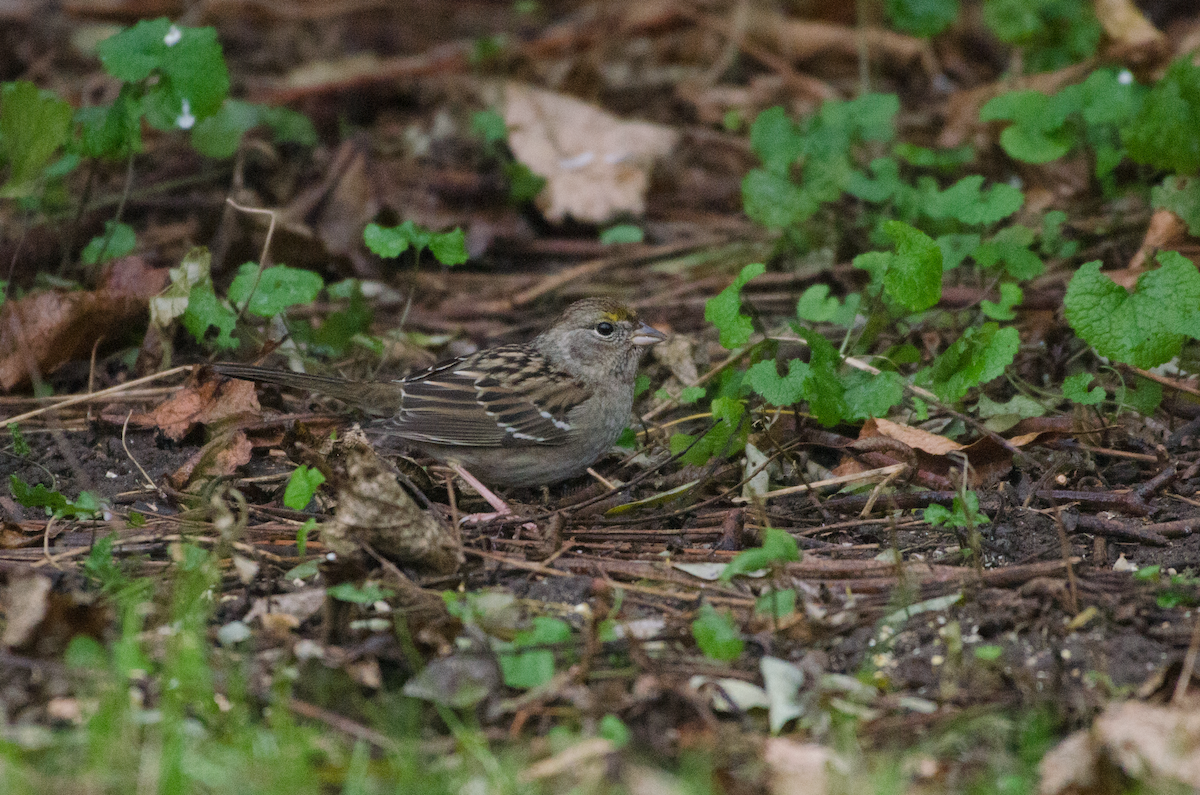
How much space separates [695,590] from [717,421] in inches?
33.8

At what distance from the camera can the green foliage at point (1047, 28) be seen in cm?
659

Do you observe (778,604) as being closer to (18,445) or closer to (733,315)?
(733,315)

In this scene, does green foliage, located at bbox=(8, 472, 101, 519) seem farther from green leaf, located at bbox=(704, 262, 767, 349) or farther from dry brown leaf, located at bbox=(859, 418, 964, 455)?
dry brown leaf, located at bbox=(859, 418, 964, 455)

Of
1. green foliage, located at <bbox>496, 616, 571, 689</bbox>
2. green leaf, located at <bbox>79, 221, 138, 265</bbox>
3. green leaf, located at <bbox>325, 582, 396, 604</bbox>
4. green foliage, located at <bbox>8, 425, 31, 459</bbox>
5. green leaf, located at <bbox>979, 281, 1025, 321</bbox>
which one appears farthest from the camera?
green leaf, located at <bbox>79, 221, 138, 265</bbox>

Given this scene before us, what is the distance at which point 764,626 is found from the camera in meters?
3.59

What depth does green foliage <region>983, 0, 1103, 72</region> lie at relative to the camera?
21.6 feet

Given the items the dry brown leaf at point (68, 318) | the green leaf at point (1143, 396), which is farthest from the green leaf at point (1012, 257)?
the dry brown leaf at point (68, 318)

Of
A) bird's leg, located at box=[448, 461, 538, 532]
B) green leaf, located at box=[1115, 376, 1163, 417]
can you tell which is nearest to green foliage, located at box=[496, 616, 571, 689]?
bird's leg, located at box=[448, 461, 538, 532]

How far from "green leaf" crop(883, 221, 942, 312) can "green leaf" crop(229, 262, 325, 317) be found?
228cm

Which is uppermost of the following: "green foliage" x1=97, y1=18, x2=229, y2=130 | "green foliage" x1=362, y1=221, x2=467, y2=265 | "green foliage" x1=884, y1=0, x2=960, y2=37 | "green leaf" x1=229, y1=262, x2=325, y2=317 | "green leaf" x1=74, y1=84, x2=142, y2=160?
"green foliage" x1=97, y1=18, x2=229, y2=130

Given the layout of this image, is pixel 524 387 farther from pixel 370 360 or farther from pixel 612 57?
pixel 612 57

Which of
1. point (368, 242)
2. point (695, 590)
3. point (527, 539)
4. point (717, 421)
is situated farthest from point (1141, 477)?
point (368, 242)

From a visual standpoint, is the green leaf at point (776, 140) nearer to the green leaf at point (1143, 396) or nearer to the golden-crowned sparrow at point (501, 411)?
the golden-crowned sparrow at point (501, 411)

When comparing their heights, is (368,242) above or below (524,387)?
above
